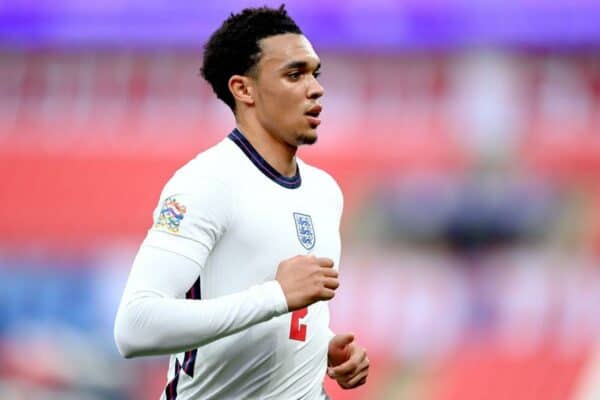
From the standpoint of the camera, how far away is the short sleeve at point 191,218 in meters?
2.60

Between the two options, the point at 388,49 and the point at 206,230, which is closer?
the point at 206,230

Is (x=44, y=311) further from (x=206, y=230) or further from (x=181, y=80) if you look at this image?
(x=206, y=230)

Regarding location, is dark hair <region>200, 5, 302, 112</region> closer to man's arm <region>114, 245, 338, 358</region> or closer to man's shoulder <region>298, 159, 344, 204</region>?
man's shoulder <region>298, 159, 344, 204</region>

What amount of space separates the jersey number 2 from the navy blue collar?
12.2 inches

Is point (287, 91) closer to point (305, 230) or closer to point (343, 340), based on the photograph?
point (305, 230)

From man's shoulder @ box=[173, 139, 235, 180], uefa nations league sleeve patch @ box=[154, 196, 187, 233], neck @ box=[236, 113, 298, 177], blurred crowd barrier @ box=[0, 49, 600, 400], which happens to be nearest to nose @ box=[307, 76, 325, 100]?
neck @ box=[236, 113, 298, 177]

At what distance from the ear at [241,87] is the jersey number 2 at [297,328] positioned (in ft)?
1.78

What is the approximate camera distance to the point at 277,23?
304 centimetres

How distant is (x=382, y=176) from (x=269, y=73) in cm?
435

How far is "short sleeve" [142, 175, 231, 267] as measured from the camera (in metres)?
2.60

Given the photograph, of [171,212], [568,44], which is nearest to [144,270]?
[171,212]

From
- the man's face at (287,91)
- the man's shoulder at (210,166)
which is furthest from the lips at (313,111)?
the man's shoulder at (210,166)

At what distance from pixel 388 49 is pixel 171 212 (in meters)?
5.30

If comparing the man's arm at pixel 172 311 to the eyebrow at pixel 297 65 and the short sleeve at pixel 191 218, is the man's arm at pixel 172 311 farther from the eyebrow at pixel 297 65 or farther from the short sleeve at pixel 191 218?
the eyebrow at pixel 297 65
